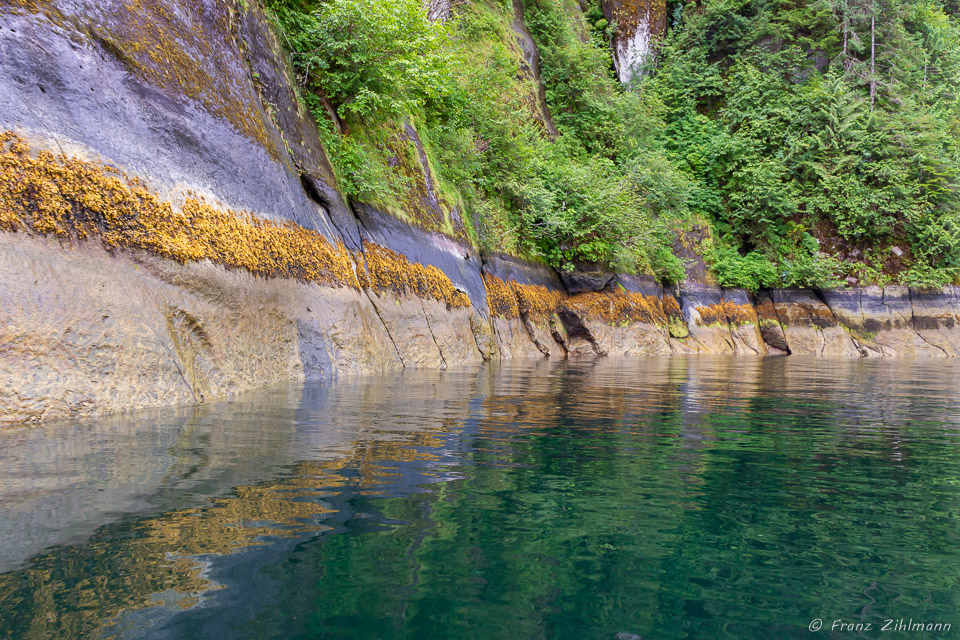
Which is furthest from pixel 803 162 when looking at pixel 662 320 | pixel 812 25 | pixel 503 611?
pixel 503 611

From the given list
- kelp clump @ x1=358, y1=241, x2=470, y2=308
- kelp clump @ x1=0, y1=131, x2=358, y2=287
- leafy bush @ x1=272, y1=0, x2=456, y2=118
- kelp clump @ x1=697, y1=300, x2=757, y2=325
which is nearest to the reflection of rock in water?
kelp clump @ x1=0, y1=131, x2=358, y2=287

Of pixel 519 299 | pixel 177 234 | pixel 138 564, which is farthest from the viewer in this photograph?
pixel 519 299

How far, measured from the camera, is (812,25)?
28.8 meters

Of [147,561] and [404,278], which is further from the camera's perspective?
[404,278]

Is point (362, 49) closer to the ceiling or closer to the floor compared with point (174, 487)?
closer to the ceiling

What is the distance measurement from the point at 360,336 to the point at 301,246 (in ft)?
5.72

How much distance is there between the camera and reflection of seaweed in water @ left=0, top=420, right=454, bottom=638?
167 cm

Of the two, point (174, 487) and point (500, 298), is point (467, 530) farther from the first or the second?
point (500, 298)

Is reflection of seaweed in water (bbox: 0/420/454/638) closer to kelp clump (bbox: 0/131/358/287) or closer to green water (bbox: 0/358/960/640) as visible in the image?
green water (bbox: 0/358/960/640)

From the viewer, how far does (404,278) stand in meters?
11.5

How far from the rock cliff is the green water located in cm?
81

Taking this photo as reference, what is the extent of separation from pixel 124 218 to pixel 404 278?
6.26m

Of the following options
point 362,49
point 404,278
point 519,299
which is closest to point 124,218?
point 404,278

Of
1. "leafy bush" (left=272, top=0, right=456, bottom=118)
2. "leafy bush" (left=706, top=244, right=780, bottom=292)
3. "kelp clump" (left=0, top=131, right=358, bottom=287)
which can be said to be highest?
"leafy bush" (left=272, top=0, right=456, bottom=118)
